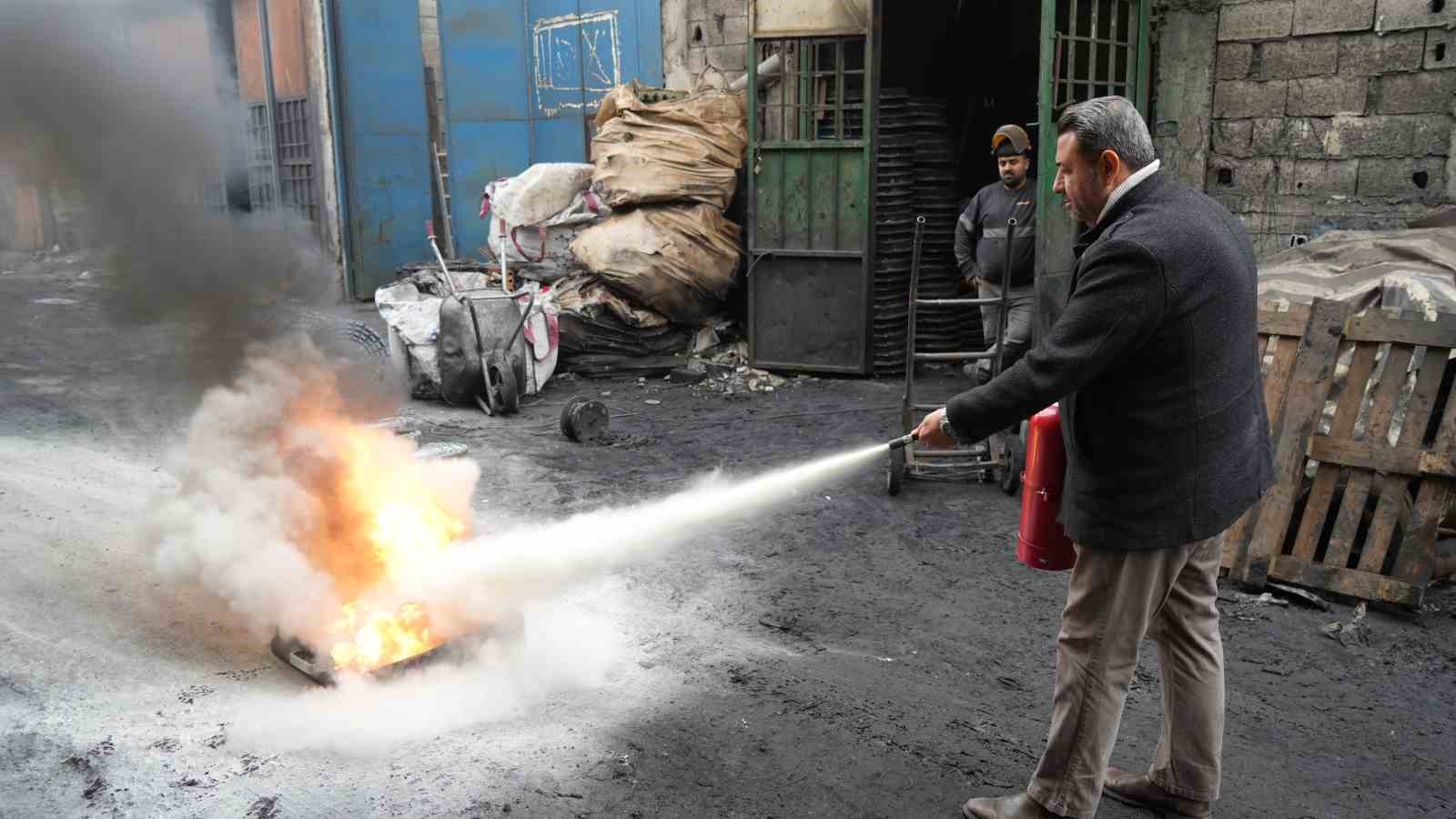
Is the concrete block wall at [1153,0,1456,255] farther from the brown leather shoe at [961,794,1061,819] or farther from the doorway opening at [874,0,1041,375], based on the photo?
the brown leather shoe at [961,794,1061,819]

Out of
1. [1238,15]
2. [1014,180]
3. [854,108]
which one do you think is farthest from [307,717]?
[1238,15]

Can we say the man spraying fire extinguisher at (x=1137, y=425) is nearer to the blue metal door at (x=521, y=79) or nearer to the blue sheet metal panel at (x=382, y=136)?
the blue metal door at (x=521, y=79)

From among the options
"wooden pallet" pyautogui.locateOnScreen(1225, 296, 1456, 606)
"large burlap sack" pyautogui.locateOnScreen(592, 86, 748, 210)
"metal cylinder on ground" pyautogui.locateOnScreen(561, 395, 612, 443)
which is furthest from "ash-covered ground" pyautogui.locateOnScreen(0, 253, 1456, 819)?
"large burlap sack" pyautogui.locateOnScreen(592, 86, 748, 210)

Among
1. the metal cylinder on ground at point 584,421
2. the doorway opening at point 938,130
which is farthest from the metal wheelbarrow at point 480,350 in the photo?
the doorway opening at point 938,130

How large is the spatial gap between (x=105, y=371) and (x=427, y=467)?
5779 millimetres

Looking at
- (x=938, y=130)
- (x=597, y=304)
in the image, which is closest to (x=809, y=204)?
(x=938, y=130)

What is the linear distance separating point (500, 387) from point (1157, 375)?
653 cm

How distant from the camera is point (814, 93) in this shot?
9.74 m

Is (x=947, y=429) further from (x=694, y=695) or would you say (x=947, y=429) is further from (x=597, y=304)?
(x=597, y=304)

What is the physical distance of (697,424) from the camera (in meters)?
8.37

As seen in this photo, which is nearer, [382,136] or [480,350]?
[480,350]

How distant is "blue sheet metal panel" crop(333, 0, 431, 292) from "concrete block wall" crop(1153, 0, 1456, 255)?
981 centimetres

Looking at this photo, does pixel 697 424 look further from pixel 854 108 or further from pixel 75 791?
pixel 75 791

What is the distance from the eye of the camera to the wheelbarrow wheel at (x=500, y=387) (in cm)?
852
